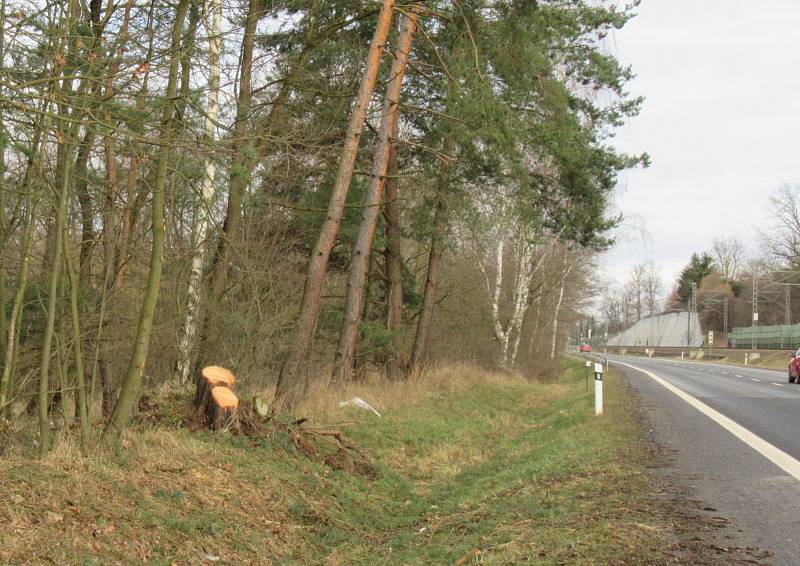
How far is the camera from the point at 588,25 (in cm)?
1948

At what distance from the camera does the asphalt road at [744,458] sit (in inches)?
233

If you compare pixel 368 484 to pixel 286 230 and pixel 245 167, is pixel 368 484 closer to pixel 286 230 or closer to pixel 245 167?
pixel 245 167

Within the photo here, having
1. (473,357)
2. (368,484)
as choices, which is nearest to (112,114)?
(368,484)

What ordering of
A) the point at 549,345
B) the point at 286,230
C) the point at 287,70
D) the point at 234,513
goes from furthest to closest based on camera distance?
the point at 549,345, the point at 286,230, the point at 287,70, the point at 234,513

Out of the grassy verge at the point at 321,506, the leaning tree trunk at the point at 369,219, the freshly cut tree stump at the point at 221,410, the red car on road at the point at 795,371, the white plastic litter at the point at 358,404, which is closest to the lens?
the grassy verge at the point at 321,506

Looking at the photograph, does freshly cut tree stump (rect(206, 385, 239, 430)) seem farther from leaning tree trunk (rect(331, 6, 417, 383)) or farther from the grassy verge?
leaning tree trunk (rect(331, 6, 417, 383))

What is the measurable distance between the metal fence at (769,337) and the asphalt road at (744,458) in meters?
47.4

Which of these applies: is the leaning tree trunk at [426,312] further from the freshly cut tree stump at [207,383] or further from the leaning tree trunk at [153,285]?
the leaning tree trunk at [153,285]

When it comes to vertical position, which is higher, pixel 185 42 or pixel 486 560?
pixel 185 42

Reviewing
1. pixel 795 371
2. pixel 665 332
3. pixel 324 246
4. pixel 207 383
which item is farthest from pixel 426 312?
pixel 665 332

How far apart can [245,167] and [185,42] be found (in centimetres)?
158

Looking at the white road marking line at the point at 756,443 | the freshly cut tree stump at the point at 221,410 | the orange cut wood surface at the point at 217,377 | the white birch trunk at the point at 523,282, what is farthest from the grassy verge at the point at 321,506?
the white birch trunk at the point at 523,282

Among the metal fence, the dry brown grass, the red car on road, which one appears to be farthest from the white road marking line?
the metal fence

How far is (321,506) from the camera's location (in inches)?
327
